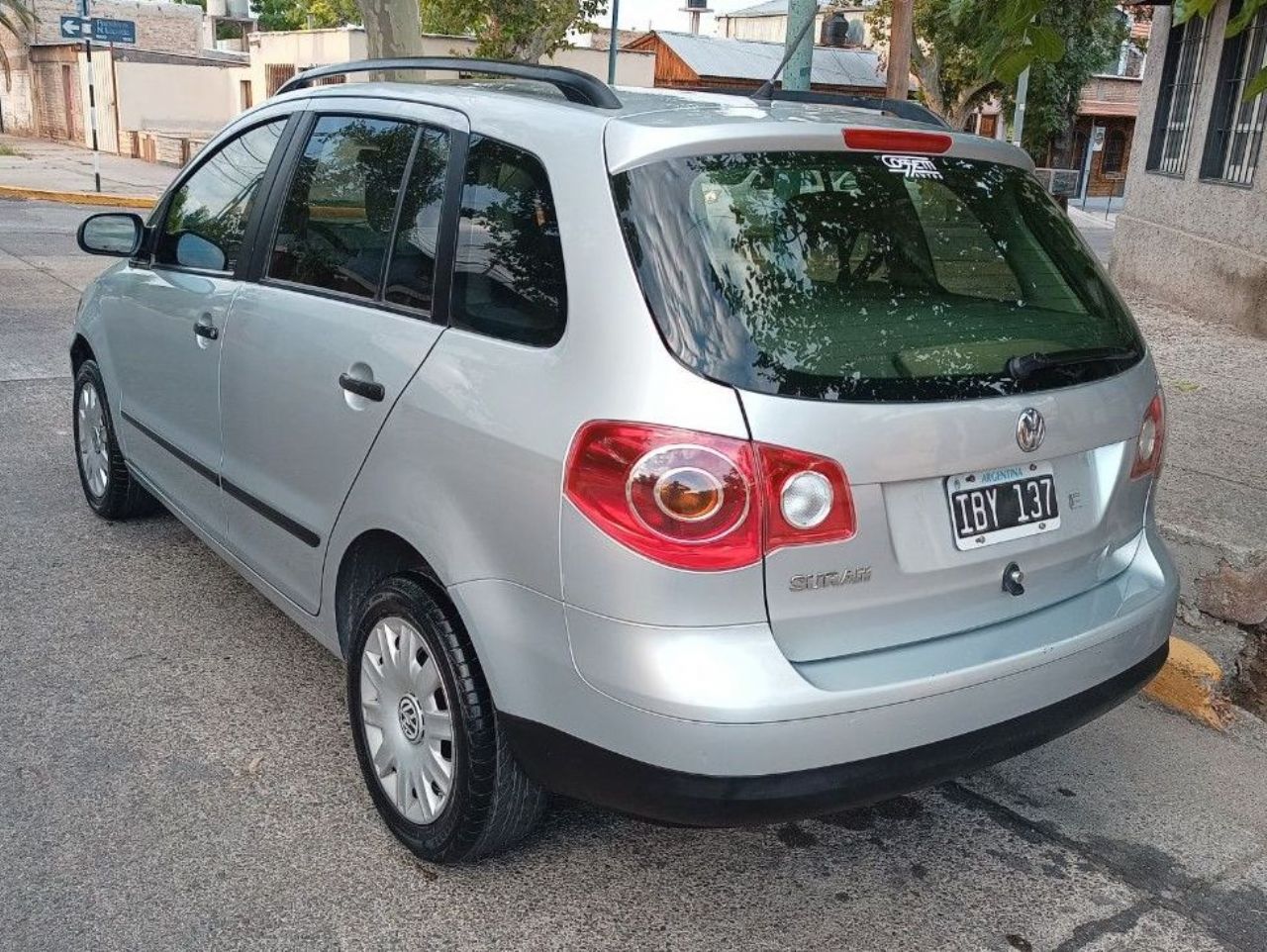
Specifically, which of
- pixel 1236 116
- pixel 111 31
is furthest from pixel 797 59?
pixel 111 31

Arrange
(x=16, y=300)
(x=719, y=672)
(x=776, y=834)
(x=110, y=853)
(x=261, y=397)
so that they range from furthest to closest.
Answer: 1. (x=16, y=300)
2. (x=261, y=397)
3. (x=776, y=834)
4. (x=110, y=853)
5. (x=719, y=672)

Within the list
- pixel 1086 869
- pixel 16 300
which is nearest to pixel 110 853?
pixel 1086 869

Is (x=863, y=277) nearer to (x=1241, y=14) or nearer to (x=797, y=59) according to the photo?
(x=1241, y=14)

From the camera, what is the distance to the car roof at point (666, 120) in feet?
8.59

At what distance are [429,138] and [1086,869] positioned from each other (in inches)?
96.2

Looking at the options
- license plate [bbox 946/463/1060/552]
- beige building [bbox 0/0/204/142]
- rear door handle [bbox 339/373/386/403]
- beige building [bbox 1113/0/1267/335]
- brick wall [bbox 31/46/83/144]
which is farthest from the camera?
beige building [bbox 0/0/204/142]

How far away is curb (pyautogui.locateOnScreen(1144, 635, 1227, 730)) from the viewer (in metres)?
4.05

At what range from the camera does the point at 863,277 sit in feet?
8.94

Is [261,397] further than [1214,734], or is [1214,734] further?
[1214,734]

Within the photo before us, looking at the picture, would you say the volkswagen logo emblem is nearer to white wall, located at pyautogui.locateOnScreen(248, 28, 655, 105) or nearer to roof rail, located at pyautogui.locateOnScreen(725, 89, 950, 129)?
roof rail, located at pyautogui.locateOnScreen(725, 89, 950, 129)

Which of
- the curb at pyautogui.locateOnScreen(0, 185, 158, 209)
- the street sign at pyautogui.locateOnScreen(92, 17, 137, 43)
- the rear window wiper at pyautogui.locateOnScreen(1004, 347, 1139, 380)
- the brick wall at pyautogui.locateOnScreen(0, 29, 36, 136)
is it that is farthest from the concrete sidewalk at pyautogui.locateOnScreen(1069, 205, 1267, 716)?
the brick wall at pyautogui.locateOnScreen(0, 29, 36, 136)

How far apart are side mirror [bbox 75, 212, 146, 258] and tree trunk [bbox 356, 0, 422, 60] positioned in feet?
23.1

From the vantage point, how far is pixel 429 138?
3129 millimetres

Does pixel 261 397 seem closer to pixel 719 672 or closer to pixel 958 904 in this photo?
pixel 719 672
